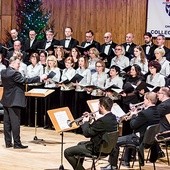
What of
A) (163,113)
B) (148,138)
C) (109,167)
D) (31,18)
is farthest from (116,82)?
(31,18)

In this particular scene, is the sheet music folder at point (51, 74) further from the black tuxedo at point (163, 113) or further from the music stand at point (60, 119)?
the black tuxedo at point (163, 113)

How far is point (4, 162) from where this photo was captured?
7.10 meters

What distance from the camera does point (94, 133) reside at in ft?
19.4

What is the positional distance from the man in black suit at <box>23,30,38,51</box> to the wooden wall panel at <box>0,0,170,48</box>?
153 cm

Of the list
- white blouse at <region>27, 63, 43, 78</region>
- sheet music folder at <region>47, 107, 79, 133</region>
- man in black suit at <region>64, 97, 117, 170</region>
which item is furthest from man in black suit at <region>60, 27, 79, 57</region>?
man in black suit at <region>64, 97, 117, 170</region>

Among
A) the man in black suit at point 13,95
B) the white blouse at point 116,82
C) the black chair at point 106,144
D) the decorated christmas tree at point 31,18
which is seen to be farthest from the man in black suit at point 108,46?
the black chair at point 106,144

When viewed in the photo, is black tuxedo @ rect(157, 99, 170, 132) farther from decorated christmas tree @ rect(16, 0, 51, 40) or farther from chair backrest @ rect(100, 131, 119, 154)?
decorated christmas tree @ rect(16, 0, 51, 40)

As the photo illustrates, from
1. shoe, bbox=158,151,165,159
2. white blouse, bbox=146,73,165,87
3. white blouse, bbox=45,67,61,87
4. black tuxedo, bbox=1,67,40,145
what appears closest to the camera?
shoe, bbox=158,151,165,159

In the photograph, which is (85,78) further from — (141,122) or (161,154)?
(141,122)

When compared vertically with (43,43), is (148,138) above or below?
below

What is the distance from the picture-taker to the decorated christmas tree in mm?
11742

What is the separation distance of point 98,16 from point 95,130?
6259 mm

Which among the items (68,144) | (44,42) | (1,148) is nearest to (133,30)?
(44,42)

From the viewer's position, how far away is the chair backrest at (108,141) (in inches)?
231
